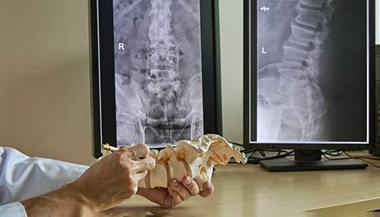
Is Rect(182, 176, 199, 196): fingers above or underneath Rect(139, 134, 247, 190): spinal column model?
underneath

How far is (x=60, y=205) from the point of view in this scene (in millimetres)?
855

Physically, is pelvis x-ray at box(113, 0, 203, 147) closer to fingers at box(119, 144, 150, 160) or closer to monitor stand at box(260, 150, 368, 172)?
monitor stand at box(260, 150, 368, 172)

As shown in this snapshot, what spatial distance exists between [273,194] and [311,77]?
0.42m

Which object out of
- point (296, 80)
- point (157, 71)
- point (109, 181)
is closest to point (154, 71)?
point (157, 71)

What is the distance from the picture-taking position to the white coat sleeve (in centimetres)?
102

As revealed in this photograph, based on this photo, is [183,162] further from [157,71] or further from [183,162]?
[157,71]

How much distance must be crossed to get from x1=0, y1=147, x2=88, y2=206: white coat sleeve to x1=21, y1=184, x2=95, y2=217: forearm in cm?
17

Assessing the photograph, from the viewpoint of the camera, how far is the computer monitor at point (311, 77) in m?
1.44

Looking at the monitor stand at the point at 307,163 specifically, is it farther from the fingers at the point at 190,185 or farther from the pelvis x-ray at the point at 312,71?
the fingers at the point at 190,185

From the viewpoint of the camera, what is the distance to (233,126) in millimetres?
1655

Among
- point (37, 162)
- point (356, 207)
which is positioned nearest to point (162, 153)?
point (37, 162)

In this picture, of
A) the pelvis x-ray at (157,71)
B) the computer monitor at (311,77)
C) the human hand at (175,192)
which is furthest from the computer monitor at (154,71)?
the human hand at (175,192)

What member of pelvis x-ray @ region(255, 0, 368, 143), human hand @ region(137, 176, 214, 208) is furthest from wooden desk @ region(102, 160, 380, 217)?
pelvis x-ray @ region(255, 0, 368, 143)

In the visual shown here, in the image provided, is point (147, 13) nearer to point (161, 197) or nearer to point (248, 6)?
point (248, 6)
